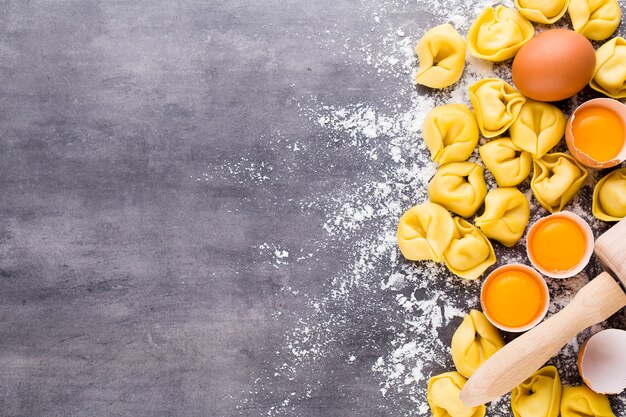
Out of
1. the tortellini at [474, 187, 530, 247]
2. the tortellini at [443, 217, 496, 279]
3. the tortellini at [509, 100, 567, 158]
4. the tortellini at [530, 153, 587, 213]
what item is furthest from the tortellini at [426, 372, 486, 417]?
the tortellini at [509, 100, 567, 158]

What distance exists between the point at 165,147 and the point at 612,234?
1.08 m

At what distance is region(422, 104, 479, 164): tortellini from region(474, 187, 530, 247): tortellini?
5.2 inches

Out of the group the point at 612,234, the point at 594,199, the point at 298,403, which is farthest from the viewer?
the point at 298,403

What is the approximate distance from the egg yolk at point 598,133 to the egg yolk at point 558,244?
172 millimetres

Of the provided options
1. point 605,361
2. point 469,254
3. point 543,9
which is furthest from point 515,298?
point 543,9

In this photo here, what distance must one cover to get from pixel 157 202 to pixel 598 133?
1095mm

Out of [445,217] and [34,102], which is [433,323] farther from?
[34,102]

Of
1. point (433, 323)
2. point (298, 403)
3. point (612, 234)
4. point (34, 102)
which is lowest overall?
point (298, 403)

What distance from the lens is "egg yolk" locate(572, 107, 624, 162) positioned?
136 centimetres

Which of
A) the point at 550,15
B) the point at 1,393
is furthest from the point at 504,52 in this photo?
the point at 1,393

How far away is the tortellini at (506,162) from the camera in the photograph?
1.44 metres

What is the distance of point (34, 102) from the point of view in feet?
5.20

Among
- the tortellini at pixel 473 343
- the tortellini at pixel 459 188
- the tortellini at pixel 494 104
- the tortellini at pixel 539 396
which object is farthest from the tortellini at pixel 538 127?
the tortellini at pixel 539 396

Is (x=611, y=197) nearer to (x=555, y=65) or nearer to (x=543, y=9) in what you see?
(x=555, y=65)
